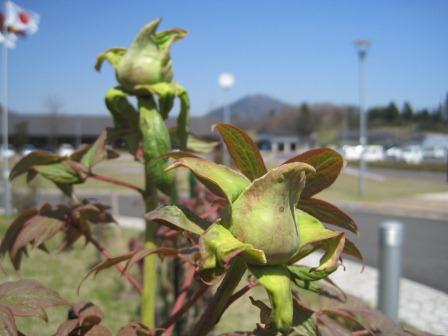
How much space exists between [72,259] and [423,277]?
3859mm

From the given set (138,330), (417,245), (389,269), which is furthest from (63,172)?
(417,245)

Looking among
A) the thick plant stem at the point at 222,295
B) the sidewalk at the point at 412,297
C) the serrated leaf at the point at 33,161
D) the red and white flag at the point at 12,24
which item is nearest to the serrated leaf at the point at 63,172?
the serrated leaf at the point at 33,161

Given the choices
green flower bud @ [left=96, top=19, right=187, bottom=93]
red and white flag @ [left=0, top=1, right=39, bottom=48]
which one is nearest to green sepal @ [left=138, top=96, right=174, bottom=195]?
green flower bud @ [left=96, top=19, right=187, bottom=93]

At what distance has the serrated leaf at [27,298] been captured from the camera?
691 millimetres

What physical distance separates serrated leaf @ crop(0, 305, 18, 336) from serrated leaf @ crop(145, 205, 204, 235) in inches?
10.2

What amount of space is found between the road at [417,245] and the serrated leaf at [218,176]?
3.34m

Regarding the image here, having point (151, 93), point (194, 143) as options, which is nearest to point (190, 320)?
point (194, 143)

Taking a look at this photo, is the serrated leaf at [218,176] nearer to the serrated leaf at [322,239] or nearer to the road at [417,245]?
the serrated leaf at [322,239]

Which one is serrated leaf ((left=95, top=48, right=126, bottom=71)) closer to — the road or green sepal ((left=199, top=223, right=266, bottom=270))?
green sepal ((left=199, top=223, right=266, bottom=270))

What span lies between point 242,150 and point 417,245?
6.92 m

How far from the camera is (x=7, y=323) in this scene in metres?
0.60

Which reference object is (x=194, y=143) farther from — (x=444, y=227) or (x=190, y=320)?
(x=444, y=227)

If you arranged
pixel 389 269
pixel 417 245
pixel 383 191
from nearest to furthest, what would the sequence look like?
pixel 389 269 → pixel 417 245 → pixel 383 191

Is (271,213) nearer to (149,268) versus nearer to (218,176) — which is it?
(218,176)
